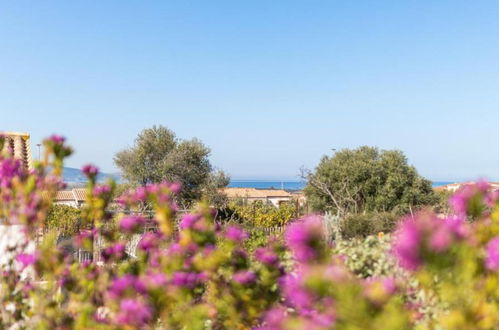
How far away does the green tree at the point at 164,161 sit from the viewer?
27359mm

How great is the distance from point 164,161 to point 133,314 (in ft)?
83.9

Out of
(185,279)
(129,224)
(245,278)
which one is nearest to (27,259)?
(129,224)

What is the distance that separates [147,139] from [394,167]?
13.5m

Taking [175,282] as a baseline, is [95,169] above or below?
above

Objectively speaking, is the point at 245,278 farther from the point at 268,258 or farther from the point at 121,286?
the point at 121,286

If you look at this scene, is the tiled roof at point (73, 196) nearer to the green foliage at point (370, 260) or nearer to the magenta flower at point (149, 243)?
the green foliage at point (370, 260)

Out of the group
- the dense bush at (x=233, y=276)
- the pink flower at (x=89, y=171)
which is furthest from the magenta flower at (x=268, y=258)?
the pink flower at (x=89, y=171)

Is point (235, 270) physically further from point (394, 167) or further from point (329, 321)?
point (394, 167)

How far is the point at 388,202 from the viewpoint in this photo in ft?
78.3

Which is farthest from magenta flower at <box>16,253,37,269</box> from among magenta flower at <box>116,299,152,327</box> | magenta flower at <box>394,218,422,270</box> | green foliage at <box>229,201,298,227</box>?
green foliage at <box>229,201,298,227</box>

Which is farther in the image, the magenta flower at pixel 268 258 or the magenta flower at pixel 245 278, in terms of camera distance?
the magenta flower at pixel 268 258

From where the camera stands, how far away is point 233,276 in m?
2.74

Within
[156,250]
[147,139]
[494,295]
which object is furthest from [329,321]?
[147,139]

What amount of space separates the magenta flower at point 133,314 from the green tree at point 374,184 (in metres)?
21.4
